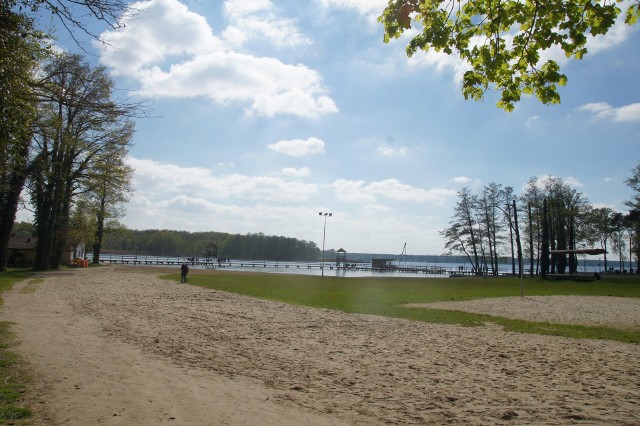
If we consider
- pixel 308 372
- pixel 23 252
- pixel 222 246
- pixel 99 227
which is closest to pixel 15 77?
pixel 308 372

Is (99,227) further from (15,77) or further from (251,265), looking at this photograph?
(15,77)

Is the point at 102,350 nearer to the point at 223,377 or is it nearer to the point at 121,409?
the point at 223,377

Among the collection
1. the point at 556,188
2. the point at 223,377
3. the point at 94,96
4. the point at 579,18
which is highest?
the point at 556,188

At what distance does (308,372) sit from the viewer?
802 centimetres

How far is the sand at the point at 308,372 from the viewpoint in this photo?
5.70m

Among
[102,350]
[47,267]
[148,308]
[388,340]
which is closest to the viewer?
[102,350]

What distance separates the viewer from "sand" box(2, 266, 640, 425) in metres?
5.70

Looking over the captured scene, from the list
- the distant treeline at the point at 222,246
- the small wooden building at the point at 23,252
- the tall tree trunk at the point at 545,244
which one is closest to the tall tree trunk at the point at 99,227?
the small wooden building at the point at 23,252

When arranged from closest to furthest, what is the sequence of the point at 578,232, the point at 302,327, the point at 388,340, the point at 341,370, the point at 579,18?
1. the point at 579,18
2. the point at 341,370
3. the point at 388,340
4. the point at 302,327
5. the point at 578,232

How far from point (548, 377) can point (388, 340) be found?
4.38 meters

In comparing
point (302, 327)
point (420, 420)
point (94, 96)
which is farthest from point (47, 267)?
point (420, 420)

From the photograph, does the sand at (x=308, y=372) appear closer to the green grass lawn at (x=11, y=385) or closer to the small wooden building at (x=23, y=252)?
the green grass lawn at (x=11, y=385)

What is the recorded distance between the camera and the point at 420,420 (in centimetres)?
562

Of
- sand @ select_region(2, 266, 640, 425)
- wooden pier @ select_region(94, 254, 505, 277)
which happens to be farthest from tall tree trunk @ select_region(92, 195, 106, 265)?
sand @ select_region(2, 266, 640, 425)
